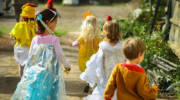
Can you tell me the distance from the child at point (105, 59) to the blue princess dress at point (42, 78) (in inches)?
18.5

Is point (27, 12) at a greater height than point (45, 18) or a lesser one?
lesser

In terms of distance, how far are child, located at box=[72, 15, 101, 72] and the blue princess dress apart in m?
1.24

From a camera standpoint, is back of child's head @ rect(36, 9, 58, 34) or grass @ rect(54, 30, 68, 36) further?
grass @ rect(54, 30, 68, 36)

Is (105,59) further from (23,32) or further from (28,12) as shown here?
(28,12)

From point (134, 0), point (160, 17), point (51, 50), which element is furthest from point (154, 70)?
point (134, 0)

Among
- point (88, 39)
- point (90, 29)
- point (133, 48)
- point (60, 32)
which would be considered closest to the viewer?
point (133, 48)

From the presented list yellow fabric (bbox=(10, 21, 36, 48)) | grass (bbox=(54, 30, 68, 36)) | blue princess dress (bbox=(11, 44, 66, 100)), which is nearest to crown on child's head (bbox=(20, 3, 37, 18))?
yellow fabric (bbox=(10, 21, 36, 48))

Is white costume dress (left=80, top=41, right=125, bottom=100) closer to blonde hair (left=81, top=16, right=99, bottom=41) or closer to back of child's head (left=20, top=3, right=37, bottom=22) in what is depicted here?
blonde hair (left=81, top=16, right=99, bottom=41)

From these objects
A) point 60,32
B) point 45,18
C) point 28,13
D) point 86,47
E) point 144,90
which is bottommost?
point 60,32

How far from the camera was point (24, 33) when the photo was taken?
18.4ft

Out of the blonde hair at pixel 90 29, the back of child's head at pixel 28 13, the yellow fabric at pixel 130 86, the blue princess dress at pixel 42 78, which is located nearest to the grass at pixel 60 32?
the back of child's head at pixel 28 13

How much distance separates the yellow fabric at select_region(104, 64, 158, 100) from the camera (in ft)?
10.6

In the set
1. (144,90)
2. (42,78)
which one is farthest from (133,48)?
(42,78)

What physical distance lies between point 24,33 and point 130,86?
2854mm
